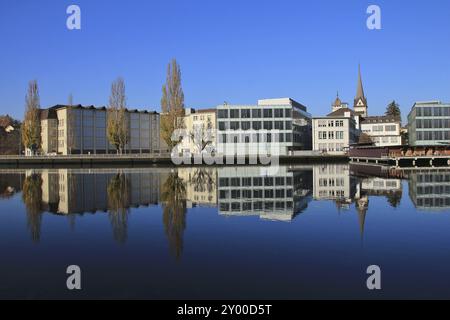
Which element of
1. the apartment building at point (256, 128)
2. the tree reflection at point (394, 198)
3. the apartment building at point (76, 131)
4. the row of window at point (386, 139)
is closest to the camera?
the tree reflection at point (394, 198)

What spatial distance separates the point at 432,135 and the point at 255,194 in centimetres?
8645

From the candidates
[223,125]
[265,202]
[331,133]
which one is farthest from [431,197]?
[331,133]

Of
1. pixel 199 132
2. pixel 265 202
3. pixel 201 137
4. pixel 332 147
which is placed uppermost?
pixel 199 132

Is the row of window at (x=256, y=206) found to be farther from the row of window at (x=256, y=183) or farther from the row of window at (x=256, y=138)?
the row of window at (x=256, y=138)

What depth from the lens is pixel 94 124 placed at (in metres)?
113

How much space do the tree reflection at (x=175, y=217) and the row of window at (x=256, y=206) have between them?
2.22m

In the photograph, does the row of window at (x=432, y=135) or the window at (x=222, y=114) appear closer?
the row of window at (x=432, y=135)

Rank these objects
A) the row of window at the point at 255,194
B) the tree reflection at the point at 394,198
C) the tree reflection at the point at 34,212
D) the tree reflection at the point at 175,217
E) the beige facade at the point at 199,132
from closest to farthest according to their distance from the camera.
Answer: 1. the tree reflection at the point at 175,217
2. the tree reflection at the point at 34,212
3. the tree reflection at the point at 394,198
4. the row of window at the point at 255,194
5. the beige facade at the point at 199,132

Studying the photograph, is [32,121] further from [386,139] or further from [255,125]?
[386,139]

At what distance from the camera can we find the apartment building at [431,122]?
10081 centimetres

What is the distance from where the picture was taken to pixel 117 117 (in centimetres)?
8325

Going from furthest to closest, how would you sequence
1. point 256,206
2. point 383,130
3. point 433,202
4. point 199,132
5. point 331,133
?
point 383,130
point 199,132
point 331,133
point 433,202
point 256,206

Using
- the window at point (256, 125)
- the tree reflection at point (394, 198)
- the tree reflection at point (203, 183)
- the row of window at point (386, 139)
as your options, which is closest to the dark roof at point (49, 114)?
the window at point (256, 125)
